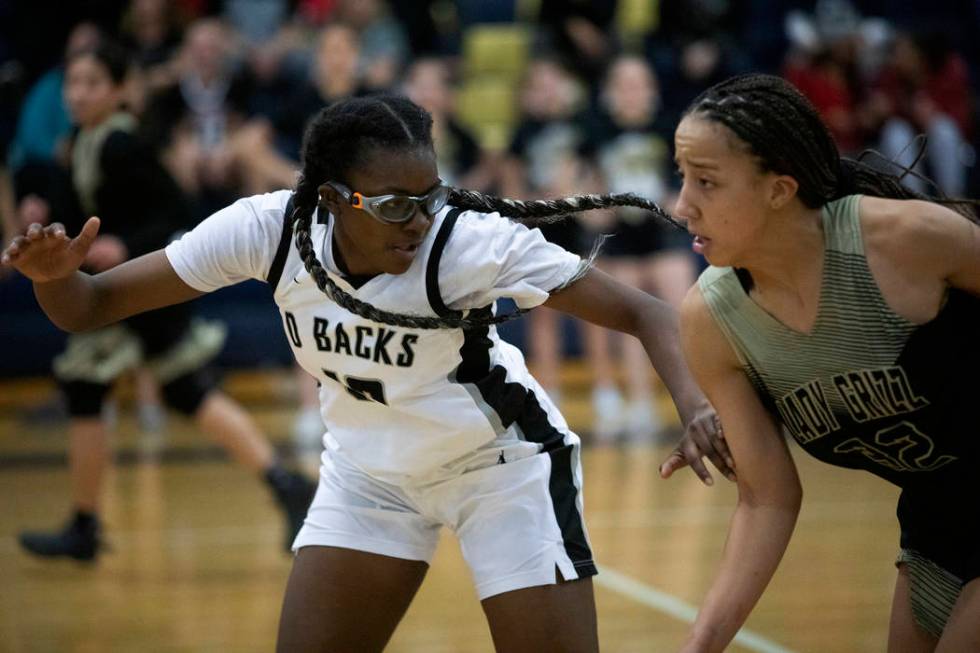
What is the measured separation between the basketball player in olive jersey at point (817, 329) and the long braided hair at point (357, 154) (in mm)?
421

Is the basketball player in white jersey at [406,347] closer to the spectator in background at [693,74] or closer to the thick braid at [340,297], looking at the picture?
the thick braid at [340,297]

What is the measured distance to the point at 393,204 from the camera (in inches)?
109

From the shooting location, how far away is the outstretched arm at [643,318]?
294 centimetres

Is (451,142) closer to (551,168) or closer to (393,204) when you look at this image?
(551,168)

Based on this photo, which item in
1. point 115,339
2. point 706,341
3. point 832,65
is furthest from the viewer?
point 832,65

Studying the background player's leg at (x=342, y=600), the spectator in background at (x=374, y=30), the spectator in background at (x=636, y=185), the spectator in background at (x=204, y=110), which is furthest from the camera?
the spectator in background at (x=374, y=30)

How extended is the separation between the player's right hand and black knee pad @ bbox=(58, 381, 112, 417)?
2.80 metres

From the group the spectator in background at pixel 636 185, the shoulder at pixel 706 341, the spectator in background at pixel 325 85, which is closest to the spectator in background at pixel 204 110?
the spectator in background at pixel 325 85

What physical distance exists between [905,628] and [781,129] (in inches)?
42.3

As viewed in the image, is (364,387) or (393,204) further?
(364,387)

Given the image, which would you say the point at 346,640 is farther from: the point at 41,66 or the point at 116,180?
the point at 41,66

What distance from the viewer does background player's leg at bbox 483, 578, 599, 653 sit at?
9.48 ft

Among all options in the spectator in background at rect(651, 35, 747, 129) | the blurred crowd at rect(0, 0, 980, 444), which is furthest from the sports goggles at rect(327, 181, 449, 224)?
the spectator in background at rect(651, 35, 747, 129)

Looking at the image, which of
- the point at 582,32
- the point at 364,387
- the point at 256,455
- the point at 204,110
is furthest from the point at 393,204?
the point at 582,32
